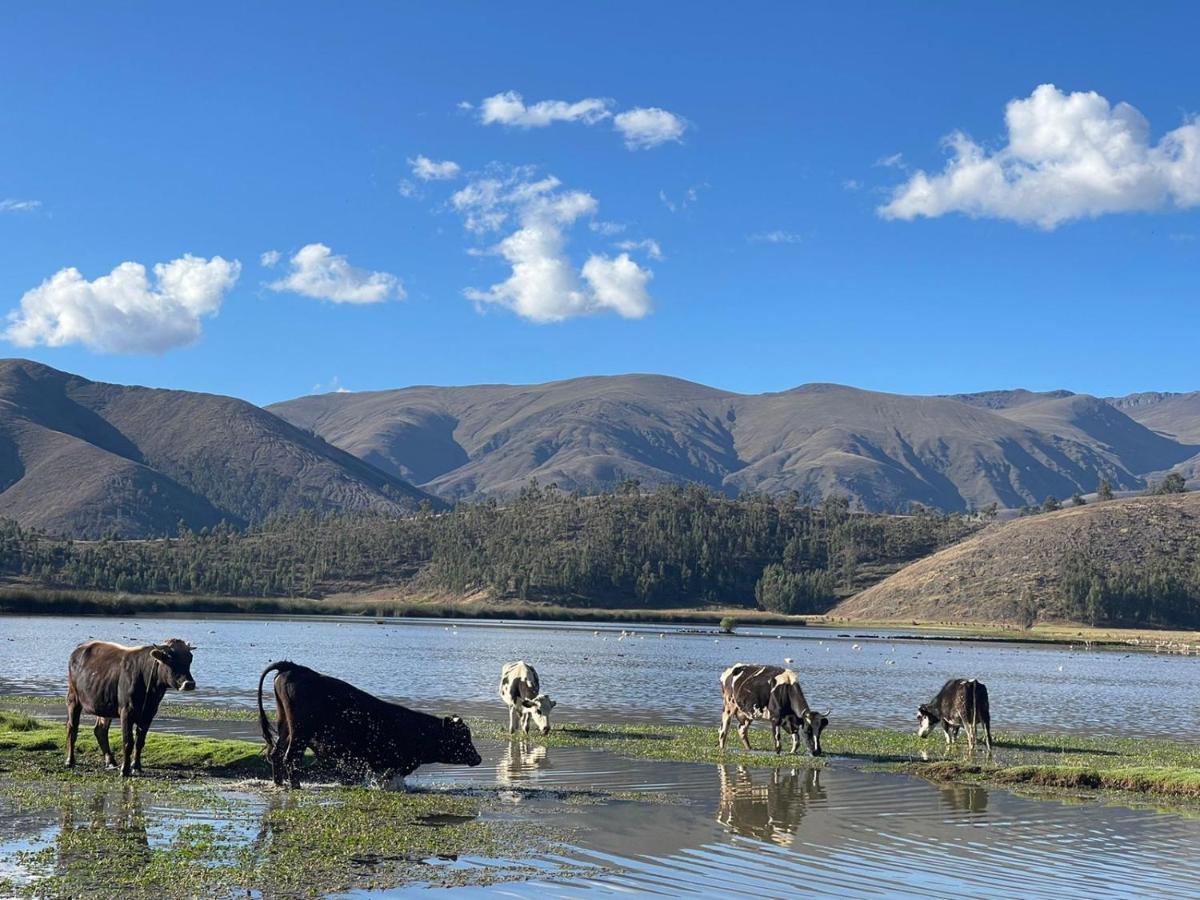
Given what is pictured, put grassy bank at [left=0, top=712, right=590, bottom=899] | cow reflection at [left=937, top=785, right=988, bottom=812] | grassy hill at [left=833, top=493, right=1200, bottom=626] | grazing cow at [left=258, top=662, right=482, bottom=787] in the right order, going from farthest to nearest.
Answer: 1. grassy hill at [left=833, top=493, right=1200, bottom=626]
2. cow reflection at [left=937, top=785, right=988, bottom=812]
3. grazing cow at [left=258, top=662, right=482, bottom=787]
4. grassy bank at [left=0, top=712, right=590, bottom=899]

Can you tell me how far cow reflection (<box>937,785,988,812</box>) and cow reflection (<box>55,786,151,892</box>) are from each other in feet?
49.8

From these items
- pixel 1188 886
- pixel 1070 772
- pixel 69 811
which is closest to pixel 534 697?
pixel 1070 772

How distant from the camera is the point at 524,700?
35062 millimetres

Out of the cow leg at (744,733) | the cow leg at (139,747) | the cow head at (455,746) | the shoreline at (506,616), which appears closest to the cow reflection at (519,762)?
the cow head at (455,746)

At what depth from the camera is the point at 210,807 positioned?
21.2m

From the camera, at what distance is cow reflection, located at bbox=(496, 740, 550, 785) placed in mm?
27191

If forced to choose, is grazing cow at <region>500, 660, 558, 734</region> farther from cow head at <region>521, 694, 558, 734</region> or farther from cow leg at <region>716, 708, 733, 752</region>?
cow leg at <region>716, 708, 733, 752</region>

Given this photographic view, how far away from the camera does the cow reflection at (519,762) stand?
1070 inches

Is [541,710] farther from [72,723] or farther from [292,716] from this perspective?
[72,723]

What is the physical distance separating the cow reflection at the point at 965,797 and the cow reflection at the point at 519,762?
888 cm

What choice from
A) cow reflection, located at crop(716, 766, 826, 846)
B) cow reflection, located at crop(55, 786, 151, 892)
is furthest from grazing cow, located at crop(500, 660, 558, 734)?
cow reflection, located at crop(55, 786, 151, 892)

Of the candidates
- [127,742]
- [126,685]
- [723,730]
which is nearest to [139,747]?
[127,742]

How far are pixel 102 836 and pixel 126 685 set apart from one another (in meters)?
6.31

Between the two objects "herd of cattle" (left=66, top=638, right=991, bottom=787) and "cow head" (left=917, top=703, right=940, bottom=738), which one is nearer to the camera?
"herd of cattle" (left=66, top=638, right=991, bottom=787)
